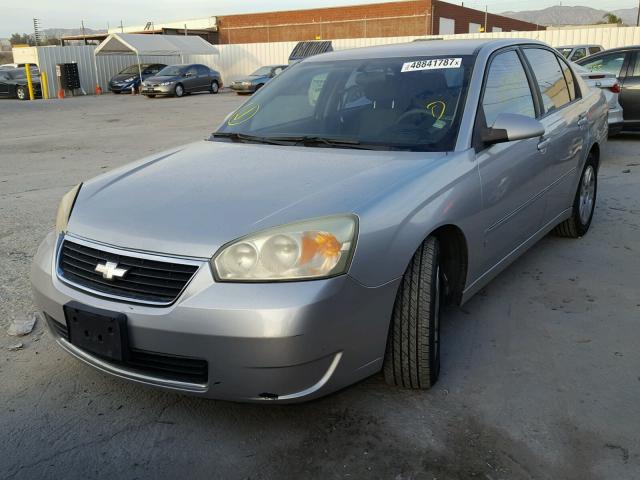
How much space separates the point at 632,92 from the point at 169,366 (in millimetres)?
9437

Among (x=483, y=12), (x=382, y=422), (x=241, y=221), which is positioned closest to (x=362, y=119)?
(x=241, y=221)

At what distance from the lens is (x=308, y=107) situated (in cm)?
380

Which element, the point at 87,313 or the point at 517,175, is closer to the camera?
the point at 87,313

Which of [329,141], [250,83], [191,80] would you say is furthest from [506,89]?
[191,80]

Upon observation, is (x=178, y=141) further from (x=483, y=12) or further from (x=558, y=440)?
(x=483, y=12)

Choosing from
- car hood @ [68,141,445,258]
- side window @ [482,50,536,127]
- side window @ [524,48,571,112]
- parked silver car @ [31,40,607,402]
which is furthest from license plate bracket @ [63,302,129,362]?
side window @ [524,48,571,112]

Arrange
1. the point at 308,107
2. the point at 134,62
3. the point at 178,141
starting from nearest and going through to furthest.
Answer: the point at 308,107, the point at 178,141, the point at 134,62

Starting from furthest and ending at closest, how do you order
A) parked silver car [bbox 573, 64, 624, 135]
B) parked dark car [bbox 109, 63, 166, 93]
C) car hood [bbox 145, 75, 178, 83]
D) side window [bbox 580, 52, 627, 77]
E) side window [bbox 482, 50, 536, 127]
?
parked dark car [bbox 109, 63, 166, 93] → car hood [bbox 145, 75, 178, 83] → side window [bbox 580, 52, 627, 77] → parked silver car [bbox 573, 64, 624, 135] → side window [bbox 482, 50, 536, 127]

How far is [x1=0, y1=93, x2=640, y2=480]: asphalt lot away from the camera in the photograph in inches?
90.4

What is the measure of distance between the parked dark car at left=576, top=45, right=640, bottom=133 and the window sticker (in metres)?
7.77

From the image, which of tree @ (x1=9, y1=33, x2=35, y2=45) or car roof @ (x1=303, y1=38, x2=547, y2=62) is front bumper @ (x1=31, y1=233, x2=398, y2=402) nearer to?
car roof @ (x1=303, y1=38, x2=547, y2=62)

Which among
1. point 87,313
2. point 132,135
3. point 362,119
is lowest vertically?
point 132,135

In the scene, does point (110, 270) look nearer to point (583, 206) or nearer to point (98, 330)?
point (98, 330)

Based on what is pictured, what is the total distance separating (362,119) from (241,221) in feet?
4.32
